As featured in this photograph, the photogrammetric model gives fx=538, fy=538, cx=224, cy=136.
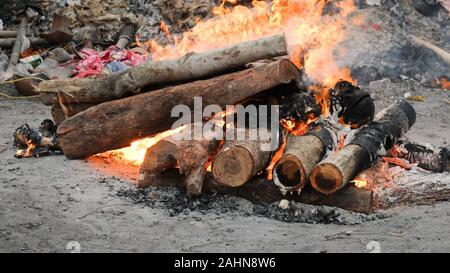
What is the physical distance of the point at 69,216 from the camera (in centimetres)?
478

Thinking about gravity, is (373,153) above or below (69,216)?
above

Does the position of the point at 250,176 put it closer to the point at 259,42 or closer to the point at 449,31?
the point at 259,42

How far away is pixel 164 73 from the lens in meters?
5.84

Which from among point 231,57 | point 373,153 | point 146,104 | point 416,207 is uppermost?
point 231,57

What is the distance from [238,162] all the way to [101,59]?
19.3 ft

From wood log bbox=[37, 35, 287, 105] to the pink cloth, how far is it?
3355 mm

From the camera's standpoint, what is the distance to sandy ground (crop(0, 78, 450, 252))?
4262 mm

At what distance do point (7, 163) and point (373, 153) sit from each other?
3979 mm

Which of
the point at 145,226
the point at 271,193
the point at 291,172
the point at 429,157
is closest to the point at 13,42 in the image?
the point at 145,226

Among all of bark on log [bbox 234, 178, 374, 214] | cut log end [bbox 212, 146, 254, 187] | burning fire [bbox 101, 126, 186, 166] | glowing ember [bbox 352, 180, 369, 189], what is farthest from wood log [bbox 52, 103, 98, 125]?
glowing ember [bbox 352, 180, 369, 189]

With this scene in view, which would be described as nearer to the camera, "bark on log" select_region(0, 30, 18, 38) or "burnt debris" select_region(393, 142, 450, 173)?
"burnt debris" select_region(393, 142, 450, 173)

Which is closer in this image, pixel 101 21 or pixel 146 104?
pixel 146 104

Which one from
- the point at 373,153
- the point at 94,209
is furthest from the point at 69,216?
the point at 373,153

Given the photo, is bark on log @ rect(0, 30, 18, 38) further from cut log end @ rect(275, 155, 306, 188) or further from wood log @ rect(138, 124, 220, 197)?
cut log end @ rect(275, 155, 306, 188)
